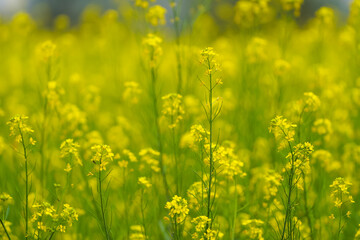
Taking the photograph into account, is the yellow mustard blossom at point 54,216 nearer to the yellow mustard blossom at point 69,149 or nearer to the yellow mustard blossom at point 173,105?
the yellow mustard blossom at point 69,149

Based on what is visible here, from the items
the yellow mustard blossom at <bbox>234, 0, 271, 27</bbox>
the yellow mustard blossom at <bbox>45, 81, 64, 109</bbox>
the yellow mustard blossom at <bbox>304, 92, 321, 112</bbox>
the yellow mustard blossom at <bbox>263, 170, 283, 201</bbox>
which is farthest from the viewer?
the yellow mustard blossom at <bbox>234, 0, 271, 27</bbox>

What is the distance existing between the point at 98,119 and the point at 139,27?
184cm

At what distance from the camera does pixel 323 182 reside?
9.43 ft

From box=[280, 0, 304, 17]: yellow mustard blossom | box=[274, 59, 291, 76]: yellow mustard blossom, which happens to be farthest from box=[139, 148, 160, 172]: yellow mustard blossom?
box=[280, 0, 304, 17]: yellow mustard blossom

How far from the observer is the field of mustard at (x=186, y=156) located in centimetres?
224

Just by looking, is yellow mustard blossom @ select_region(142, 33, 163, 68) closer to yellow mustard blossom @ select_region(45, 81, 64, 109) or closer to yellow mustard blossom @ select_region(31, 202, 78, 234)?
yellow mustard blossom @ select_region(45, 81, 64, 109)

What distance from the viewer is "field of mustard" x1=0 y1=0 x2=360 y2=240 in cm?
224

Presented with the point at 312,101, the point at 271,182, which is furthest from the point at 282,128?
the point at 312,101

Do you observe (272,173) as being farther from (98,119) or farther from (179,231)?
(98,119)

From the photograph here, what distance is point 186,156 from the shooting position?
10.2 ft

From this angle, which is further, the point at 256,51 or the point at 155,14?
the point at 256,51

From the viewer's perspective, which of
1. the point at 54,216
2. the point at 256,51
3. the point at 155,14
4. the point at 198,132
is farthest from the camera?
the point at 256,51

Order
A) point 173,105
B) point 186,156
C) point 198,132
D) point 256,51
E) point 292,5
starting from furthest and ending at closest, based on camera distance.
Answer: point 256,51 → point 292,5 → point 186,156 → point 173,105 → point 198,132

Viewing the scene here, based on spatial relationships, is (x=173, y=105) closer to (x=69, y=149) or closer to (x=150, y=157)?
(x=150, y=157)
